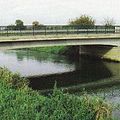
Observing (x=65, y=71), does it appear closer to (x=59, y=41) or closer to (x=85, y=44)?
(x=59, y=41)

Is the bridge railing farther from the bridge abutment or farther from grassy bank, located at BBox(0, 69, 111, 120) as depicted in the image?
grassy bank, located at BBox(0, 69, 111, 120)

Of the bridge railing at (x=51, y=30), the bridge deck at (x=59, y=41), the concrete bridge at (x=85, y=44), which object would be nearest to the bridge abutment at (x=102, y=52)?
the concrete bridge at (x=85, y=44)

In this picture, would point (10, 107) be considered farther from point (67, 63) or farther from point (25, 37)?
point (67, 63)

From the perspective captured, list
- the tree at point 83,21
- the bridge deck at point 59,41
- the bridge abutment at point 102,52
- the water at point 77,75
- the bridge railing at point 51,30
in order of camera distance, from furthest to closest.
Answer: the tree at point 83,21 → the bridge abutment at point 102,52 → the bridge railing at point 51,30 → the bridge deck at point 59,41 → the water at point 77,75

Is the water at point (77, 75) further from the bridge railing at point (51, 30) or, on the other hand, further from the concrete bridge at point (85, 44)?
the bridge railing at point (51, 30)

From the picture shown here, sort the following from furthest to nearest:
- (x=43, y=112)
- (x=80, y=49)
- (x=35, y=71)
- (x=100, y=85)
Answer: (x=80, y=49)
(x=35, y=71)
(x=100, y=85)
(x=43, y=112)

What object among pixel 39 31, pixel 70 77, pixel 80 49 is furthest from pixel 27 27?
pixel 80 49

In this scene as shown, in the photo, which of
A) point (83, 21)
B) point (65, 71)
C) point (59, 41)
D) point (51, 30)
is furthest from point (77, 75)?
point (83, 21)

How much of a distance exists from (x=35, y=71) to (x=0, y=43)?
21.8 feet

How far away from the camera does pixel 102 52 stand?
61.4 meters

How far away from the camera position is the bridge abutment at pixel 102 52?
5708 cm

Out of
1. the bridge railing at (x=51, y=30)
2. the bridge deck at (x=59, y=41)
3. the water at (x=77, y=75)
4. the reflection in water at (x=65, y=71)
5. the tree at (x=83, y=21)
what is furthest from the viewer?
the tree at (x=83, y=21)

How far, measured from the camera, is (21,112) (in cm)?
1686

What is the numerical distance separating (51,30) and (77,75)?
759 centimetres
